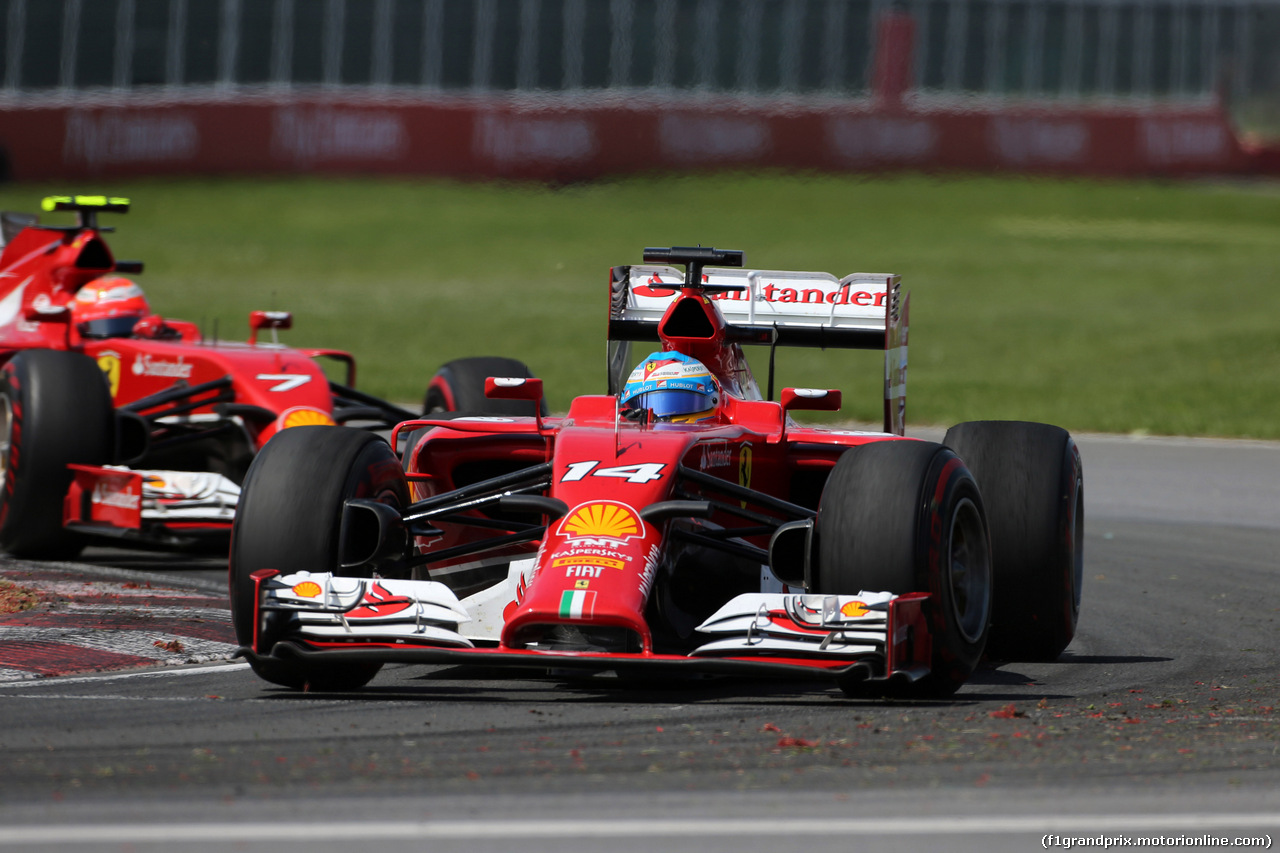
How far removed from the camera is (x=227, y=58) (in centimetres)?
4444

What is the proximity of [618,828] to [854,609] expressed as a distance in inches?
75.1

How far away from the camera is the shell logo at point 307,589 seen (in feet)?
22.7

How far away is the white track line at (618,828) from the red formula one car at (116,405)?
20.8ft

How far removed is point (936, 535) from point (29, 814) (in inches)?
132

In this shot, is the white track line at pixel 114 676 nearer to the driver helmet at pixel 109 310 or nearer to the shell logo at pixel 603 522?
the shell logo at pixel 603 522

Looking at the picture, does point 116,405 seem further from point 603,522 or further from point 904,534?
point 904,534

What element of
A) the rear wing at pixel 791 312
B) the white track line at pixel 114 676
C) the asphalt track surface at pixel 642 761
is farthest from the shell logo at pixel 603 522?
the rear wing at pixel 791 312

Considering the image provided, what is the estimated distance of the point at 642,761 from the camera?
5770mm

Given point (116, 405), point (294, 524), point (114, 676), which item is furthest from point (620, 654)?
point (116, 405)

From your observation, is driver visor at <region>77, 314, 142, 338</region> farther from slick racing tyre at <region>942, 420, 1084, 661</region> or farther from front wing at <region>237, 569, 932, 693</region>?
slick racing tyre at <region>942, 420, 1084, 661</region>

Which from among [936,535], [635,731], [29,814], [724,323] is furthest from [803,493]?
[29,814]

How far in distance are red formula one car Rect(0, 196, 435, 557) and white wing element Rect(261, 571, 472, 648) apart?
4.27m

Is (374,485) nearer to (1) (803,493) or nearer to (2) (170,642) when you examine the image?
(2) (170,642)

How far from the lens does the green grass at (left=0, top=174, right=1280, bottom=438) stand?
943 inches
